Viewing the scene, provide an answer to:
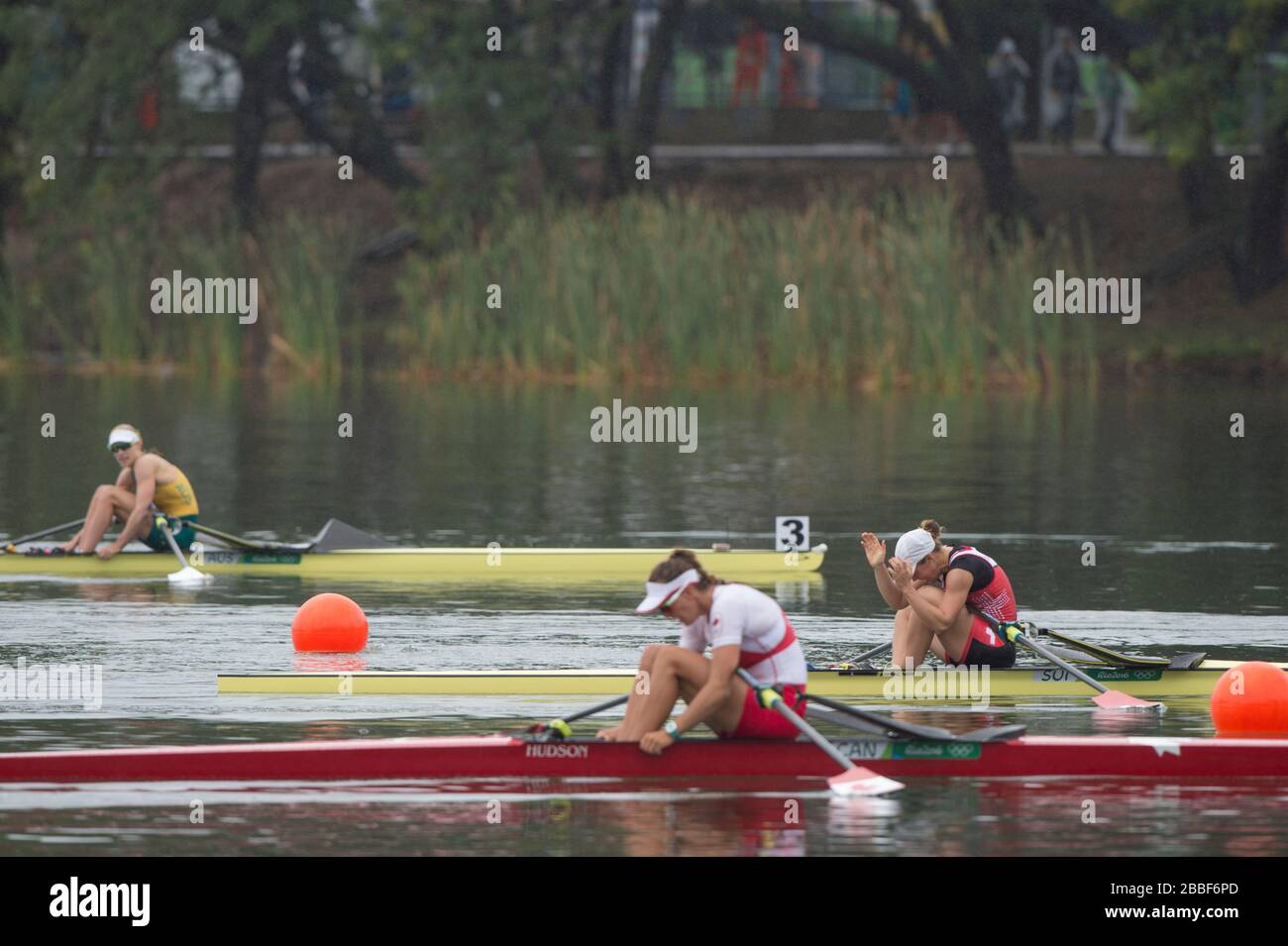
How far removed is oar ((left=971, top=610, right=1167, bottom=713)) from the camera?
576 inches

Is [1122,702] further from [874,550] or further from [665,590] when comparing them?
[665,590]

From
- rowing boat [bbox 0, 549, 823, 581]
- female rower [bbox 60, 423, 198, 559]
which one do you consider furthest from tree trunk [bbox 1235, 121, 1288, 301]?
female rower [bbox 60, 423, 198, 559]

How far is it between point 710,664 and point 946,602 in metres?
2.86

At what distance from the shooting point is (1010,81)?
5538 centimetres

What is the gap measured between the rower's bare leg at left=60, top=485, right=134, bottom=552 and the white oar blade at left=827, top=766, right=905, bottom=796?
397 inches

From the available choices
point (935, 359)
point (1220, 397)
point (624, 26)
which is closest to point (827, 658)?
point (935, 359)

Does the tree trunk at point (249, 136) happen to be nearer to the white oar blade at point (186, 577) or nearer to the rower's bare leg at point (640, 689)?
the white oar blade at point (186, 577)

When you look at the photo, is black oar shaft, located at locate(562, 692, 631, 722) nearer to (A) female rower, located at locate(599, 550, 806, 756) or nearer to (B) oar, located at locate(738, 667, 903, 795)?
(A) female rower, located at locate(599, 550, 806, 756)

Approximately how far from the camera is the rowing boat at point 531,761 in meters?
12.3

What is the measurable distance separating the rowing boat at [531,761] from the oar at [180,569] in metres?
8.14

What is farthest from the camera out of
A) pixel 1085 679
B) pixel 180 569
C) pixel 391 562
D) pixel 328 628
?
pixel 391 562

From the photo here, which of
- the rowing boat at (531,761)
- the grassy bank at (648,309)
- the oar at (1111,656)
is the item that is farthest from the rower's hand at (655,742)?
the grassy bank at (648,309)

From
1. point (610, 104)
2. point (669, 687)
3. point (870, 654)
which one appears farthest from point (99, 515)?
point (610, 104)
